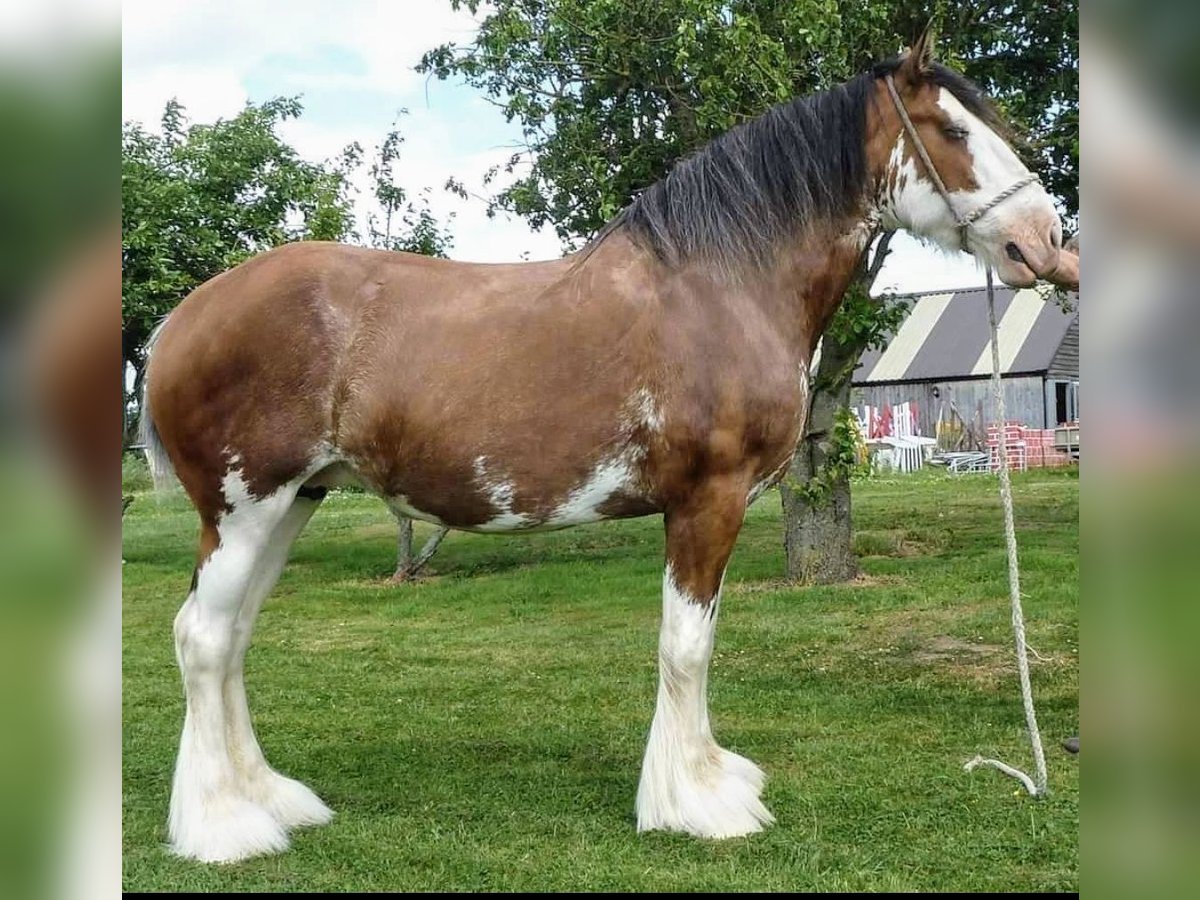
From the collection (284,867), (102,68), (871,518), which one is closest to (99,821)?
(102,68)

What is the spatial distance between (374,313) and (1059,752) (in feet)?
11.2

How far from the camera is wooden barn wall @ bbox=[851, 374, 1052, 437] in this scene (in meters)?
28.0

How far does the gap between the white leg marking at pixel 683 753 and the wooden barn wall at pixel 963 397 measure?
23.9m

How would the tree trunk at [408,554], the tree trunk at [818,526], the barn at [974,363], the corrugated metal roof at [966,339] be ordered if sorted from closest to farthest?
the tree trunk at [818,526] → the tree trunk at [408,554] → the barn at [974,363] → the corrugated metal roof at [966,339]

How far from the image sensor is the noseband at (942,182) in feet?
10.9

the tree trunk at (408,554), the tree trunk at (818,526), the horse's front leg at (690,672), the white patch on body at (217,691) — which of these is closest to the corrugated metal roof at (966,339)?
the tree trunk at (818,526)

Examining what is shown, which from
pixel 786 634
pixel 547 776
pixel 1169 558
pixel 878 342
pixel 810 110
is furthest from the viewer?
pixel 878 342

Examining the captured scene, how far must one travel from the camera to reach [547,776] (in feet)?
13.4

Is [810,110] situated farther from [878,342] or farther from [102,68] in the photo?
[878,342]

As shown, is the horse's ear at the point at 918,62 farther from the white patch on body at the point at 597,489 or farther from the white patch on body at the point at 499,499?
the white patch on body at the point at 499,499

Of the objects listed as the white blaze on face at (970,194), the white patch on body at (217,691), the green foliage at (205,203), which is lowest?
the white patch on body at (217,691)

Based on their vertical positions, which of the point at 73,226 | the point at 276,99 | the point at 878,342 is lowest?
the point at 73,226

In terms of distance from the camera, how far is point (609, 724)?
4.93 m

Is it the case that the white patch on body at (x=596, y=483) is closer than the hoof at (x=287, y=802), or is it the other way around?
the white patch on body at (x=596, y=483)
